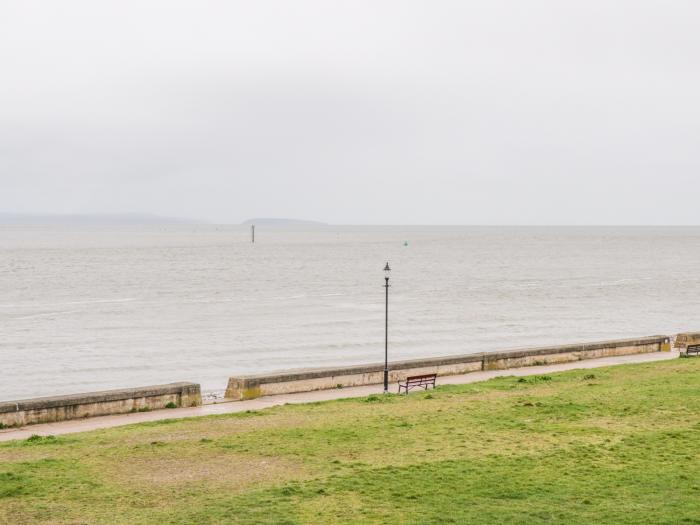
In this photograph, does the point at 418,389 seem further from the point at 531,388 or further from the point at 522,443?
the point at 522,443

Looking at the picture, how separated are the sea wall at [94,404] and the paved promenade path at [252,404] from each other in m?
0.19

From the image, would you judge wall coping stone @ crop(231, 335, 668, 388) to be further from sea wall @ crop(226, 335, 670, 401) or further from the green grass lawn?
the green grass lawn

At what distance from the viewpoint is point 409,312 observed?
→ 62812mm

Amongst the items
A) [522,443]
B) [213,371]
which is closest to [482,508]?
[522,443]

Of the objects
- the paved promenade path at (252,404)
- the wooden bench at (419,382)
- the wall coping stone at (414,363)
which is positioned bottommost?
the paved promenade path at (252,404)

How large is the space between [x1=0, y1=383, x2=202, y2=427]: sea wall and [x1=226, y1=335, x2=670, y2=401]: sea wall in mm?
1716

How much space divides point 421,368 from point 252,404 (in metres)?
6.83

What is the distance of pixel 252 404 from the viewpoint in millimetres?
22219

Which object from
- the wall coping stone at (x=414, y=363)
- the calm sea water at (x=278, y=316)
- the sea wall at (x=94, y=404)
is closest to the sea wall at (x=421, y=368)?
the wall coping stone at (x=414, y=363)

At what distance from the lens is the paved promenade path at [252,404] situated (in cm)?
1909

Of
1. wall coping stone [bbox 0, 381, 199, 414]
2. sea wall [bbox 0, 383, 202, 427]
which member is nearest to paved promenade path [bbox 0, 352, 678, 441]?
sea wall [bbox 0, 383, 202, 427]

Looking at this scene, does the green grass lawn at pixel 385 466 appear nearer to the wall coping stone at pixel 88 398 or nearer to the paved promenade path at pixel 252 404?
the paved promenade path at pixel 252 404

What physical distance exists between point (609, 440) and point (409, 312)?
46.3 m

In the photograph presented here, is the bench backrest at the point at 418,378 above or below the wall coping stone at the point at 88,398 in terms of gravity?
below
